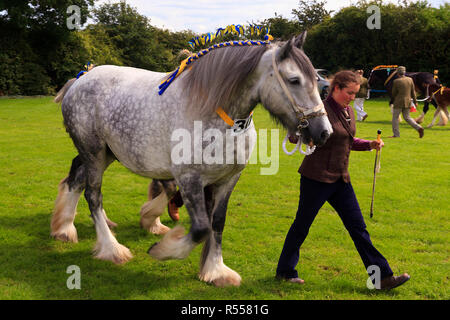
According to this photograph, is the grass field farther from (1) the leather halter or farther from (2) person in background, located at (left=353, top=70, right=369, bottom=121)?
(2) person in background, located at (left=353, top=70, right=369, bottom=121)

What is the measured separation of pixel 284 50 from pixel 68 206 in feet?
11.6

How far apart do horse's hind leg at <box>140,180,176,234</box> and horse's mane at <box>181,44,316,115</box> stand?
181 cm

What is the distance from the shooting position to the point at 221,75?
3643mm

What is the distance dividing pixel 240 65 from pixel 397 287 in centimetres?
264

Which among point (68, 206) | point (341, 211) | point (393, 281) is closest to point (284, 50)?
point (341, 211)

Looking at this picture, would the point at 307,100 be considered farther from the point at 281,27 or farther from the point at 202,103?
the point at 281,27

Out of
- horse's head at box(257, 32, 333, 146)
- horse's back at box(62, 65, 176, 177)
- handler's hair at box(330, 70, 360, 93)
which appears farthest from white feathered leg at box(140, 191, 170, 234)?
handler's hair at box(330, 70, 360, 93)

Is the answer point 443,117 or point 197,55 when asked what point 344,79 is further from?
point 443,117

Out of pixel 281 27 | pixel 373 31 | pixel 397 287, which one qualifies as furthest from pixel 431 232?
pixel 281 27

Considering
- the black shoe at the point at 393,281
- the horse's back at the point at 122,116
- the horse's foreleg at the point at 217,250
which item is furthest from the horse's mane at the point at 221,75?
the black shoe at the point at 393,281

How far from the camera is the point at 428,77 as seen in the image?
16.8m

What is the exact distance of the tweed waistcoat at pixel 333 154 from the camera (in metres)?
3.92

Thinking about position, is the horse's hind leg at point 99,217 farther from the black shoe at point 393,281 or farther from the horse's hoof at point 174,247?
the black shoe at point 393,281

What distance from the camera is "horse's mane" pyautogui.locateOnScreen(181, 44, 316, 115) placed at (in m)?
3.58
